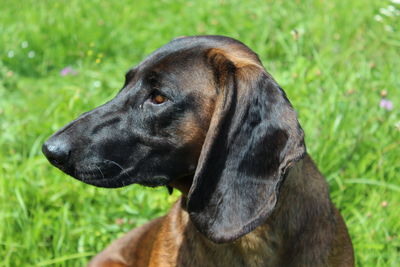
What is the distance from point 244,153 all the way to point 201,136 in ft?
0.64

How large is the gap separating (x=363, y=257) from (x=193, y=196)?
1.38m

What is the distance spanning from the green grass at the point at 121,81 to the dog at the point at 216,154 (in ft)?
3.13

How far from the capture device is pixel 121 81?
5.20 metres

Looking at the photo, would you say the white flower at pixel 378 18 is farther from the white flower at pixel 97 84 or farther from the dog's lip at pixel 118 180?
the dog's lip at pixel 118 180

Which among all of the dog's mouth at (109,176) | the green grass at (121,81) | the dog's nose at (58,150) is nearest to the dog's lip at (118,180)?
the dog's mouth at (109,176)

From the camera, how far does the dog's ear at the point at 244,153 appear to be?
7.48 ft

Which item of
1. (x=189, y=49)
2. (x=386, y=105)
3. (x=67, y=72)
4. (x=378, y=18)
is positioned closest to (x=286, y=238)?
(x=189, y=49)

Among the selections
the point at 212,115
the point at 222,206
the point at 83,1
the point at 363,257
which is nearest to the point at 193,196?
the point at 222,206

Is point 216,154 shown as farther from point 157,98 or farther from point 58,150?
point 58,150

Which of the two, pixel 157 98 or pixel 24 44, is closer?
pixel 157 98

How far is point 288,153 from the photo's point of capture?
2.25m

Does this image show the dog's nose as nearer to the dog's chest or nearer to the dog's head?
the dog's head

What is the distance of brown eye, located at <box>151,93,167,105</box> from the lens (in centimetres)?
246

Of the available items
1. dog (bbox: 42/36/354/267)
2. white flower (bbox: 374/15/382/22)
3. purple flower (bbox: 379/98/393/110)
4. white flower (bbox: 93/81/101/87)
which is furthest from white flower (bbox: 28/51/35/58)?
dog (bbox: 42/36/354/267)
